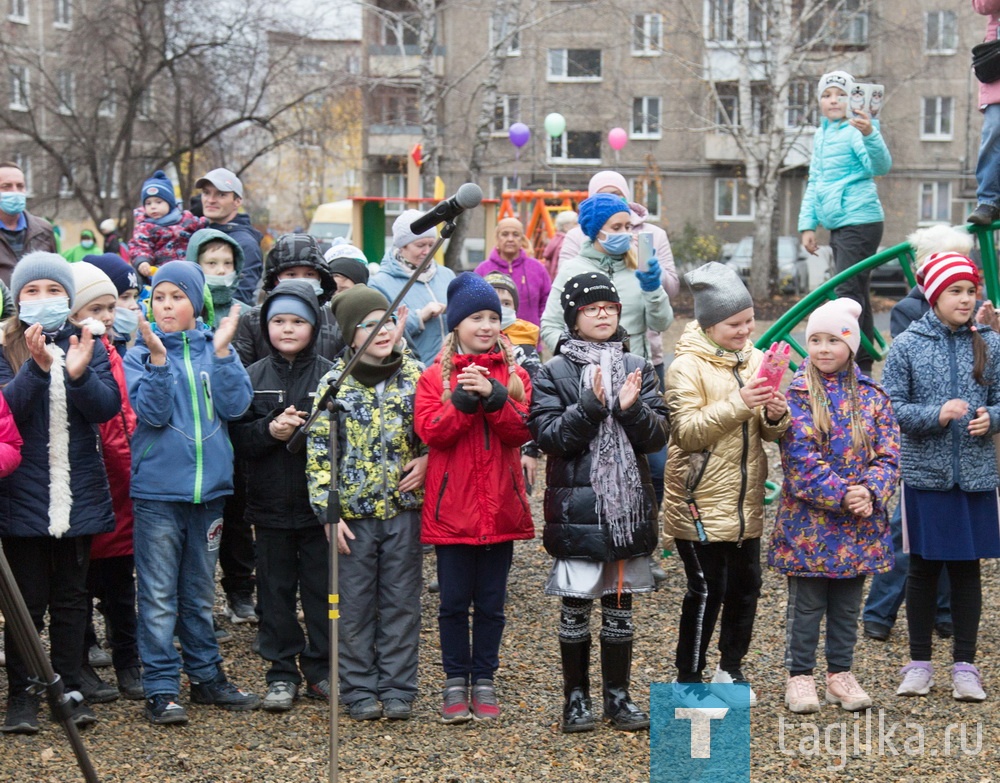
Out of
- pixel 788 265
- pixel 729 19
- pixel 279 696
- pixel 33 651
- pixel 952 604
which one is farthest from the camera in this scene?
pixel 788 265

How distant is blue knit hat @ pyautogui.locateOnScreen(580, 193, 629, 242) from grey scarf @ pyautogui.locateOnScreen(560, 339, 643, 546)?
1556mm

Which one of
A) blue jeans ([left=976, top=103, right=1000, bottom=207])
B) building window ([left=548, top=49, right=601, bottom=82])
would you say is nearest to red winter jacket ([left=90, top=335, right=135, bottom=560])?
blue jeans ([left=976, top=103, right=1000, bottom=207])

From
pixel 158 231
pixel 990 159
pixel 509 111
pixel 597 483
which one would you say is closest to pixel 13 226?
pixel 158 231

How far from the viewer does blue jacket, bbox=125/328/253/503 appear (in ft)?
16.3

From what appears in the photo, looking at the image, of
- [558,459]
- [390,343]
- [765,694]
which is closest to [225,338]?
[390,343]

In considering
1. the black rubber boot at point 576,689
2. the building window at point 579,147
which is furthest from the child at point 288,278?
the building window at point 579,147

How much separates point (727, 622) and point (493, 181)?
38370mm

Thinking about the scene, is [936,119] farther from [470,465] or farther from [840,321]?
[470,465]

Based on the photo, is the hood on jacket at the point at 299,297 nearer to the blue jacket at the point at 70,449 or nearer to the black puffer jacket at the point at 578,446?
the blue jacket at the point at 70,449

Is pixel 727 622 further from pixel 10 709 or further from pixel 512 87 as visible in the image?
pixel 512 87

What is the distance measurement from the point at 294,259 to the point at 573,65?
122 feet

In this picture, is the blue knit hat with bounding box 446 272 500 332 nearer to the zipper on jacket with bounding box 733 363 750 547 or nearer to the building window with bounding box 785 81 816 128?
the zipper on jacket with bounding box 733 363 750 547

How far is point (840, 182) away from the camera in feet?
26.3

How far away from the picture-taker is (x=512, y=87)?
134 ft
